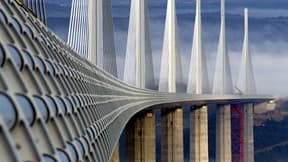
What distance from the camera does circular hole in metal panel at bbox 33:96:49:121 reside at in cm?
677

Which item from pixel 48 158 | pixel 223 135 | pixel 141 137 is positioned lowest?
pixel 223 135

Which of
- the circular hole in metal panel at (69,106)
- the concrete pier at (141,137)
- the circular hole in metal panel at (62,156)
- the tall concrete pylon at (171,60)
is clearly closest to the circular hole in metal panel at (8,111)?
the circular hole in metal panel at (62,156)

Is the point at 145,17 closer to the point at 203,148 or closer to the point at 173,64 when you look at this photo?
the point at 173,64

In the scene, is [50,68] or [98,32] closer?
[50,68]

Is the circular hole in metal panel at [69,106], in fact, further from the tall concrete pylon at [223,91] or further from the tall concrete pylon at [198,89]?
the tall concrete pylon at [223,91]

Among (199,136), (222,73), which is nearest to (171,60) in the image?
(199,136)

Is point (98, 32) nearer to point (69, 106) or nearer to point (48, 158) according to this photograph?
point (69, 106)

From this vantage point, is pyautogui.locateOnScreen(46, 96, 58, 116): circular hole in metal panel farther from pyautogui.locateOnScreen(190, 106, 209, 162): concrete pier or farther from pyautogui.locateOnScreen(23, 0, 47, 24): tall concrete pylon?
pyautogui.locateOnScreen(190, 106, 209, 162): concrete pier

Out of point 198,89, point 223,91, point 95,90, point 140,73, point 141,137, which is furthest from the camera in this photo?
point 223,91

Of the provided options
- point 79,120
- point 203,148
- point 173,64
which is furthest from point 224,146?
point 79,120

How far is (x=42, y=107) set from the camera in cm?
687

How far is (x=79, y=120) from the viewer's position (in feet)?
30.6

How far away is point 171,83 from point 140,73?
451 inches

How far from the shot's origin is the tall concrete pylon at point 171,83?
172 feet
